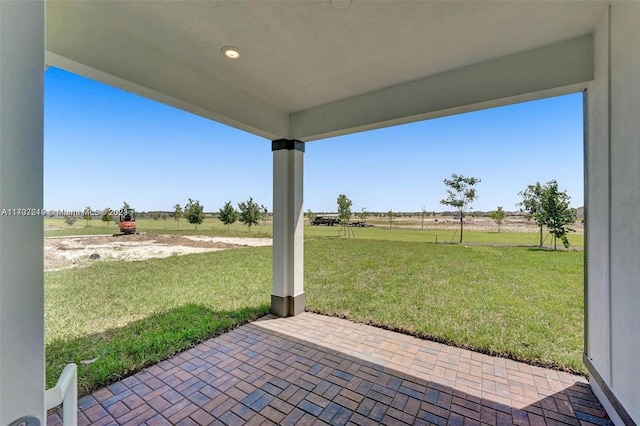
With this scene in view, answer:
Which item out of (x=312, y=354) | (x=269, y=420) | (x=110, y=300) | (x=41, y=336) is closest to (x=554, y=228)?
(x=312, y=354)

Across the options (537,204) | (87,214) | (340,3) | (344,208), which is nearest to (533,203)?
(537,204)

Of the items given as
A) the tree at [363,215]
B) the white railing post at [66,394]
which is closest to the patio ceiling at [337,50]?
the white railing post at [66,394]

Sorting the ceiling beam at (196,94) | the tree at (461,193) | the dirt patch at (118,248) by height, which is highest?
the ceiling beam at (196,94)

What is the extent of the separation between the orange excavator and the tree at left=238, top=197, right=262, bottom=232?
3.27m

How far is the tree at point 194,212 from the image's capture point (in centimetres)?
649

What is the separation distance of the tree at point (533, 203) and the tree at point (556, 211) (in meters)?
0.06

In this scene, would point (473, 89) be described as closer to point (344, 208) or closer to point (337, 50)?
point (337, 50)

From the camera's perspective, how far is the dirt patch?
4266mm

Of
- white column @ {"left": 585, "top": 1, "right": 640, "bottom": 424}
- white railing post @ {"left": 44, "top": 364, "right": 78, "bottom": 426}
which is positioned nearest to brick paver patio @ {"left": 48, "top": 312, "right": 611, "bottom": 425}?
white column @ {"left": 585, "top": 1, "right": 640, "bottom": 424}

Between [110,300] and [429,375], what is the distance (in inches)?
182

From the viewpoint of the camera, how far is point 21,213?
42cm

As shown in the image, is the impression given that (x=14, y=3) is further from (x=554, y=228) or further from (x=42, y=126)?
(x=554, y=228)

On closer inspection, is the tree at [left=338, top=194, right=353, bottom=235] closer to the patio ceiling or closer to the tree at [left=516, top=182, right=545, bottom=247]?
the tree at [left=516, top=182, right=545, bottom=247]

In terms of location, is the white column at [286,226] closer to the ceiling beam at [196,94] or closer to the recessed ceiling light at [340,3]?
the ceiling beam at [196,94]
